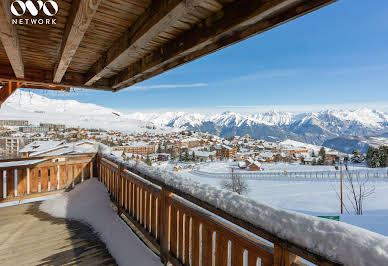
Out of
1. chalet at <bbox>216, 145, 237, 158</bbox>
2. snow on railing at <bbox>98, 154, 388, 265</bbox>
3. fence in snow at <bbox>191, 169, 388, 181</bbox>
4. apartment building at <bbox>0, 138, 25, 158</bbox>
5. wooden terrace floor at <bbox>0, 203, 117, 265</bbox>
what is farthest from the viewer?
chalet at <bbox>216, 145, 237, 158</bbox>

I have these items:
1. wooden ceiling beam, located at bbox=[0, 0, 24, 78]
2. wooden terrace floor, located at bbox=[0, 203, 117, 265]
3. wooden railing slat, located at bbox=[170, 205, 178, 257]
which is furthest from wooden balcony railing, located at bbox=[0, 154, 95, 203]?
wooden railing slat, located at bbox=[170, 205, 178, 257]

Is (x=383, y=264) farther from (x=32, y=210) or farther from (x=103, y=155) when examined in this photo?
(x=32, y=210)

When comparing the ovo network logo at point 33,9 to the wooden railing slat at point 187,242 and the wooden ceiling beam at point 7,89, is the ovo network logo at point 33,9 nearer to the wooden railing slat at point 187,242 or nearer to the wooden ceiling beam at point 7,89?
the wooden railing slat at point 187,242

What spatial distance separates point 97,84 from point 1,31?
2.90m

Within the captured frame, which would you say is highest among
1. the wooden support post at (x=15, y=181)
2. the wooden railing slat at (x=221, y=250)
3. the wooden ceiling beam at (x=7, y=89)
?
the wooden ceiling beam at (x=7, y=89)

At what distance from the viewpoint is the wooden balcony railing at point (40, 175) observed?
4535 millimetres

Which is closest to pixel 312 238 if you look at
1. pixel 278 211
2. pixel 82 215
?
pixel 278 211

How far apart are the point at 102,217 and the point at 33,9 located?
3.34 m

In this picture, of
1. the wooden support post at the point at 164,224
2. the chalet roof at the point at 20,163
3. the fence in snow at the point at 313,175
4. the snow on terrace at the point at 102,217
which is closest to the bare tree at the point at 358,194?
the fence in snow at the point at 313,175

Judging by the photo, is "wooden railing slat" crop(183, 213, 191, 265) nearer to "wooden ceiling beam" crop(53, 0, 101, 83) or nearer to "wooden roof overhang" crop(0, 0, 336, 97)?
"wooden roof overhang" crop(0, 0, 336, 97)

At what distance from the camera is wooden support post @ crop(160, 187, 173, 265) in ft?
7.64

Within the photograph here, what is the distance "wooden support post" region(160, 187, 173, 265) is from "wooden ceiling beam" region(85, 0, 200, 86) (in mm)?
1672

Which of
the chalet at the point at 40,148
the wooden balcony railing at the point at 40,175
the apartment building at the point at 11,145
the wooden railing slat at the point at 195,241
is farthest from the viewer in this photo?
the apartment building at the point at 11,145

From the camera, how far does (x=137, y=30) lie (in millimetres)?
2090
